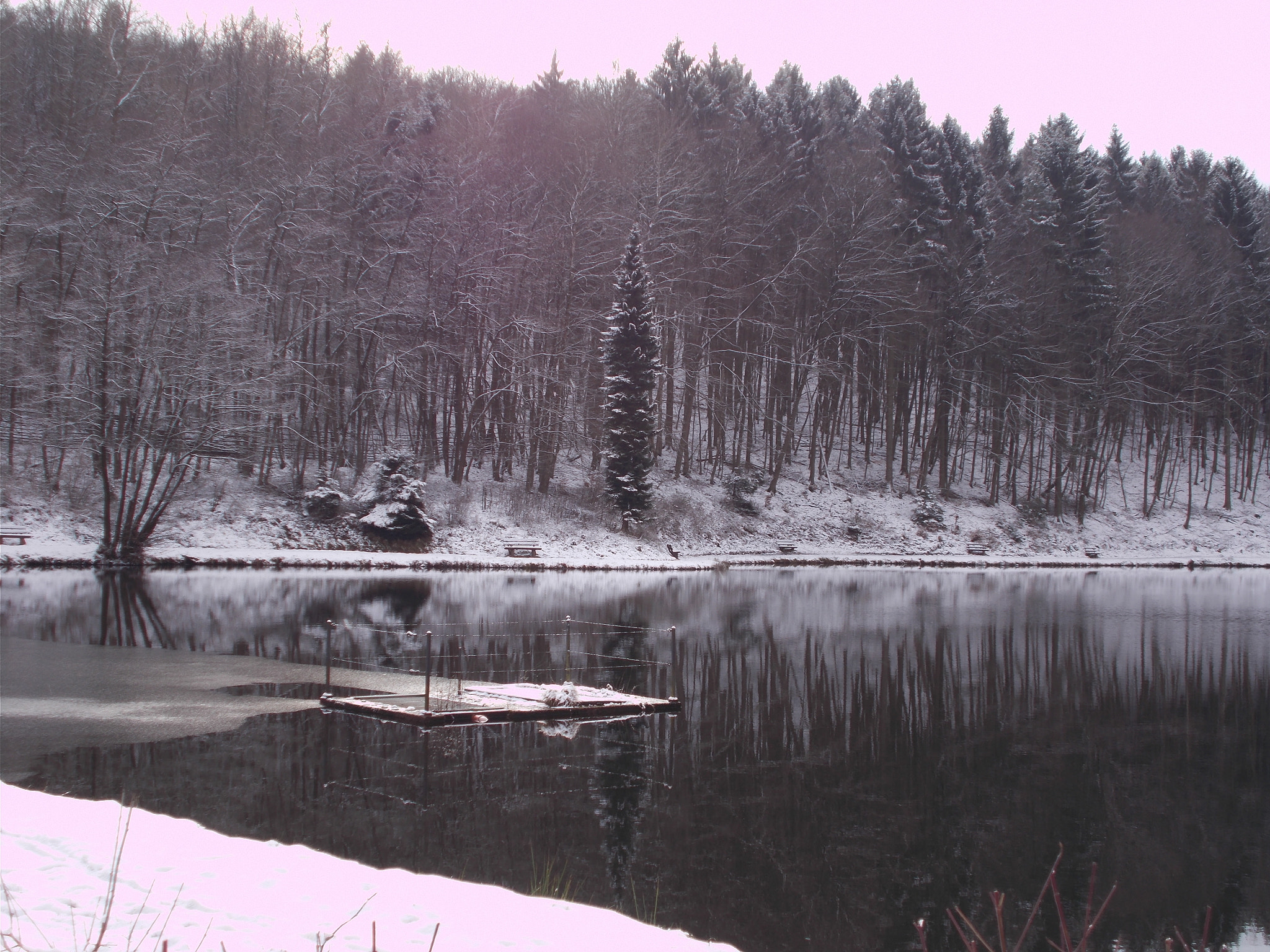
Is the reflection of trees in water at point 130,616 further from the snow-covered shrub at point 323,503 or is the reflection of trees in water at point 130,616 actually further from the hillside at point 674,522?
the snow-covered shrub at point 323,503

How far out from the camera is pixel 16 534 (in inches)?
1156

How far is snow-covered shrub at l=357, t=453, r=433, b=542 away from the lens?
3512 cm

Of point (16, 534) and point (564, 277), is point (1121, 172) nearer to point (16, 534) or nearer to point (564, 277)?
point (564, 277)

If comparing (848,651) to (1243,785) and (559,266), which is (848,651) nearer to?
(1243,785)

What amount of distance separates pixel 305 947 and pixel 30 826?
2.82m

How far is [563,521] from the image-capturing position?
1554 inches

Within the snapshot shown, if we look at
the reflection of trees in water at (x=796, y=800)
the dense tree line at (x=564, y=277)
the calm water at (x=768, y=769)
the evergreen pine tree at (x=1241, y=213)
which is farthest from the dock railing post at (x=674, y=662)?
the evergreen pine tree at (x=1241, y=213)

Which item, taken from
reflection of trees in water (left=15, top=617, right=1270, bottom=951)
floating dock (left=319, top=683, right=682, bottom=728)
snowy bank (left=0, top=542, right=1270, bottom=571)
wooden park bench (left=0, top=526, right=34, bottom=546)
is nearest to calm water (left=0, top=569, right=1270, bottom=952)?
reflection of trees in water (left=15, top=617, right=1270, bottom=951)

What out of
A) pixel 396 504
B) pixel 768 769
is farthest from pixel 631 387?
pixel 768 769

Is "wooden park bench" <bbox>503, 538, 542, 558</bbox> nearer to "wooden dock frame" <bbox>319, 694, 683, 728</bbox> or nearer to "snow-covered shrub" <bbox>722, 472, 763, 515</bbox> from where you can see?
"snow-covered shrub" <bbox>722, 472, 763, 515</bbox>

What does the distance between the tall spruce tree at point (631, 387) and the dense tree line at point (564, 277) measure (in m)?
2.14

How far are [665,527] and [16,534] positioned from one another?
23.3 metres

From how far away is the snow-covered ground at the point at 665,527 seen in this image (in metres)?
32.1

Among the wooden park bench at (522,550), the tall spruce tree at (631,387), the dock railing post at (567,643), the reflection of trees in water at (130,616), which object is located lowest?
the reflection of trees in water at (130,616)
